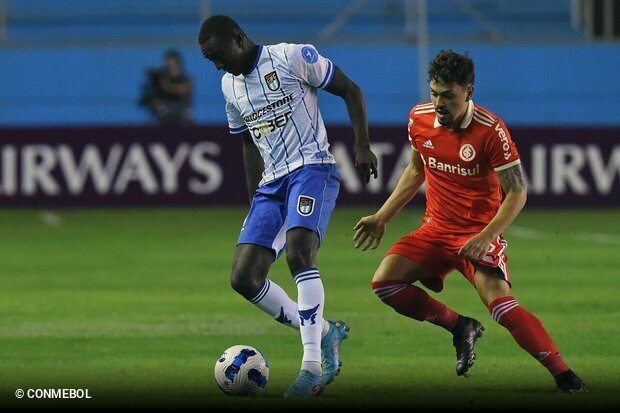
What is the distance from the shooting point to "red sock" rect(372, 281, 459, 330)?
8594 millimetres

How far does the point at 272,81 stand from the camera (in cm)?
844

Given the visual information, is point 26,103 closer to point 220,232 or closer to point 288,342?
point 220,232

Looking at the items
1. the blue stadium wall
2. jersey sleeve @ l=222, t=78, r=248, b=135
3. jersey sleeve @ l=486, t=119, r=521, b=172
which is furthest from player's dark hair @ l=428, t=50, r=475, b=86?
the blue stadium wall

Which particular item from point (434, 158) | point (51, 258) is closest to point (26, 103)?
point (51, 258)

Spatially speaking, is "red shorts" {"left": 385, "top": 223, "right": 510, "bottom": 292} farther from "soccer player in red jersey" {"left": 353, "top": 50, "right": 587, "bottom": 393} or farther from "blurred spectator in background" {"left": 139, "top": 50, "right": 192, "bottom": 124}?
"blurred spectator in background" {"left": 139, "top": 50, "right": 192, "bottom": 124}

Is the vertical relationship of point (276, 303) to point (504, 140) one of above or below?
below

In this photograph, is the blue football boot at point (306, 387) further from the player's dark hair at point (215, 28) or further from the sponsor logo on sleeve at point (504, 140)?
the player's dark hair at point (215, 28)

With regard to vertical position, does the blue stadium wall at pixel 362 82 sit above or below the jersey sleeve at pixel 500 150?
below

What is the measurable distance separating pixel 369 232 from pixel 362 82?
18.3 metres

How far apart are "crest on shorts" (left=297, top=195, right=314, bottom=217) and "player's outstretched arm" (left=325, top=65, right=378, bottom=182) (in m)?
0.33

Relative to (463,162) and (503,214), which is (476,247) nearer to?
(503,214)

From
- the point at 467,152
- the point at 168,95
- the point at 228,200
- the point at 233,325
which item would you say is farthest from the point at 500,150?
the point at 168,95

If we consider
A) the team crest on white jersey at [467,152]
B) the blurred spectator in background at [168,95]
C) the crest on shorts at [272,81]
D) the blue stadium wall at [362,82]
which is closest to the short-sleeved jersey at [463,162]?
the team crest on white jersey at [467,152]

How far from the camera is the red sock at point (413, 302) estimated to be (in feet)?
28.2
